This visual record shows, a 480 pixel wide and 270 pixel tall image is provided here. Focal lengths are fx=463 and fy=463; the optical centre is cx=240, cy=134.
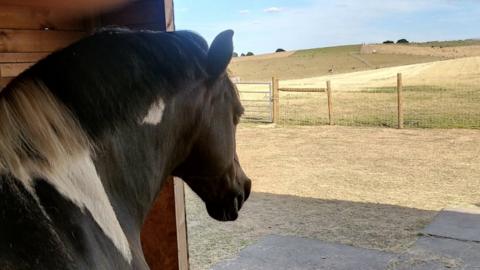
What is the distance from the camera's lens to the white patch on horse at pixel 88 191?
835mm

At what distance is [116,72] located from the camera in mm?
1000

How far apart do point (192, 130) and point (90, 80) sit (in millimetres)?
351

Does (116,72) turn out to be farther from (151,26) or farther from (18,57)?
(18,57)

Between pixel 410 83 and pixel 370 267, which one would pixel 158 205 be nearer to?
pixel 370 267

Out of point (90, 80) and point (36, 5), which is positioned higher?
point (36, 5)

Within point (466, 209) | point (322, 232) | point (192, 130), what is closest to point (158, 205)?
point (192, 130)

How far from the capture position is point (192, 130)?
1237 millimetres

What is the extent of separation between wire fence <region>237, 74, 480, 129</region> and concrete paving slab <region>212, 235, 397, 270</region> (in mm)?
7109

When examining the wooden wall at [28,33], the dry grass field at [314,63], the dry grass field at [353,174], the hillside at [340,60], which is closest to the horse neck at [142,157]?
the wooden wall at [28,33]

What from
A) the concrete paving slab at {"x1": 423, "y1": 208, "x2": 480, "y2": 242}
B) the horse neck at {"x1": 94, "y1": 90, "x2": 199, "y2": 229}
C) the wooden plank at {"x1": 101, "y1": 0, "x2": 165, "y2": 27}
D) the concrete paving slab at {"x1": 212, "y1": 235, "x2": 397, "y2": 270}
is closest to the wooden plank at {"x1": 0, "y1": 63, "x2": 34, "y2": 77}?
the wooden plank at {"x1": 101, "y1": 0, "x2": 165, "y2": 27}

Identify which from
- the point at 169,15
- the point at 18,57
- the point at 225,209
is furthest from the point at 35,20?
the point at 225,209

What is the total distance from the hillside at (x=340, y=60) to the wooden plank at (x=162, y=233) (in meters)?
30.0

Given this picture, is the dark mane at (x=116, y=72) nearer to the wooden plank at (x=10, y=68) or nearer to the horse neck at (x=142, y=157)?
the horse neck at (x=142, y=157)

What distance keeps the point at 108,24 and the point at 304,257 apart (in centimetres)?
235
